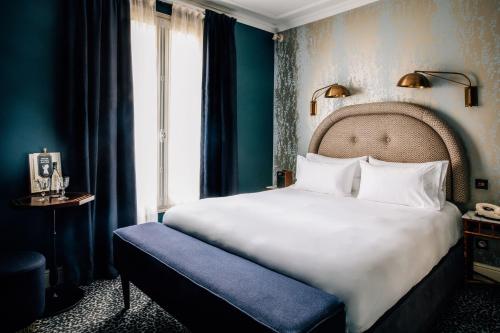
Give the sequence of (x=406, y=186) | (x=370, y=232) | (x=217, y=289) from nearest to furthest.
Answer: (x=217, y=289) < (x=370, y=232) < (x=406, y=186)

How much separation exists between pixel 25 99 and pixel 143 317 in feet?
6.04

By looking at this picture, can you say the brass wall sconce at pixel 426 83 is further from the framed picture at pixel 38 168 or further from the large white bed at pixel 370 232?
the framed picture at pixel 38 168

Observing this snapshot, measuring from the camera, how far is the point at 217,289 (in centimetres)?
137

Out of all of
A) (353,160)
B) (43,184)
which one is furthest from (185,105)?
(353,160)

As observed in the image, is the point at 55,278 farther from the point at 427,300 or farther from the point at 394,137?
the point at 394,137

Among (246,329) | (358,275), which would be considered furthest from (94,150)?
(358,275)

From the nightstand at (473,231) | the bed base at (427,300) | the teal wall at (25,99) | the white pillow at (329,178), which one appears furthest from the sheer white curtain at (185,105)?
the nightstand at (473,231)

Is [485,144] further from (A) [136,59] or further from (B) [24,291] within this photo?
(B) [24,291]

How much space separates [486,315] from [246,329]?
1869mm

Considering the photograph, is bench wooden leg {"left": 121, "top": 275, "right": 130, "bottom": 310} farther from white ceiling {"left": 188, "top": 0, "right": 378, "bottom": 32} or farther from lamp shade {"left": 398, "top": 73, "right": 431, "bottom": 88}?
white ceiling {"left": 188, "top": 0, "right": 378, "bottom": 32}

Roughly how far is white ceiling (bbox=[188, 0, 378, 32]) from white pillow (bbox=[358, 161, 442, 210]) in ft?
6.22

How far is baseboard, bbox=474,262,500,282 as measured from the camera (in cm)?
262

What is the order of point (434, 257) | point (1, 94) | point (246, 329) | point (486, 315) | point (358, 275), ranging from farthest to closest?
point (1, 94)
point (486, 315)
point (434, 257)
point (358, 275)
point (246, 329)

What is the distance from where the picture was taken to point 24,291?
73.3 inches
